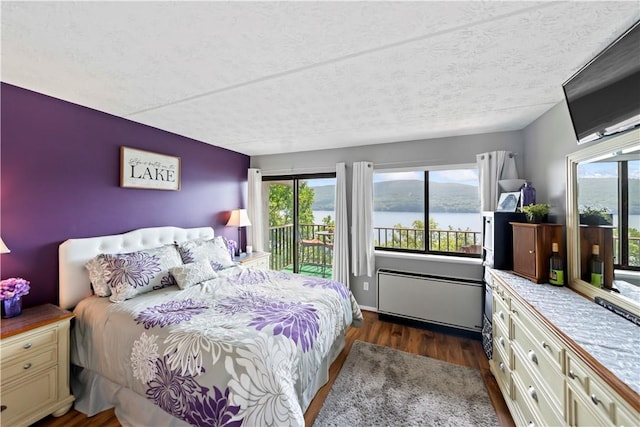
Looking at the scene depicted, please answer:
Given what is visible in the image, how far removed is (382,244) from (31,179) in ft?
12.4

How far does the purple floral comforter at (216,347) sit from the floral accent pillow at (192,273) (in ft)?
0.37

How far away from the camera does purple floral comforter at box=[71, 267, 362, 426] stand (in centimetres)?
127

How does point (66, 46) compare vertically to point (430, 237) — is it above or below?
above

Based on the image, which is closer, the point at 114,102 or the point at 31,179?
the point at 31,179

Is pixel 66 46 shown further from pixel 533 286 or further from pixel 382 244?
pixel 382 244

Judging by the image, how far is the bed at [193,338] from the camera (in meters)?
1.29

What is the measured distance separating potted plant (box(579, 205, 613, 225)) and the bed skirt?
2.20 metres

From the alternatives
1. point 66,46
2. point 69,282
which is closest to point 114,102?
point 66,46

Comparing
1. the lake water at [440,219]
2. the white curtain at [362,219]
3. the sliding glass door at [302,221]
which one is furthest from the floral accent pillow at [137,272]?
the lake water at [440,219]

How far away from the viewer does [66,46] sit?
137 cm

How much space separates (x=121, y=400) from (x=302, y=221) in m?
2.98

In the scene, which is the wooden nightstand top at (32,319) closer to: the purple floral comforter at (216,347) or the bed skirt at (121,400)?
the purple floral comforter at (216,347)

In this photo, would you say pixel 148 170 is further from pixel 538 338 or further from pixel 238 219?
pixel 538 338

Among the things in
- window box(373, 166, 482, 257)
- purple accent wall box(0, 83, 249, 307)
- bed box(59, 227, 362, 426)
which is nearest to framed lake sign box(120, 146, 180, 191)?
purple accent wall box(0, 83, 249, 307)
